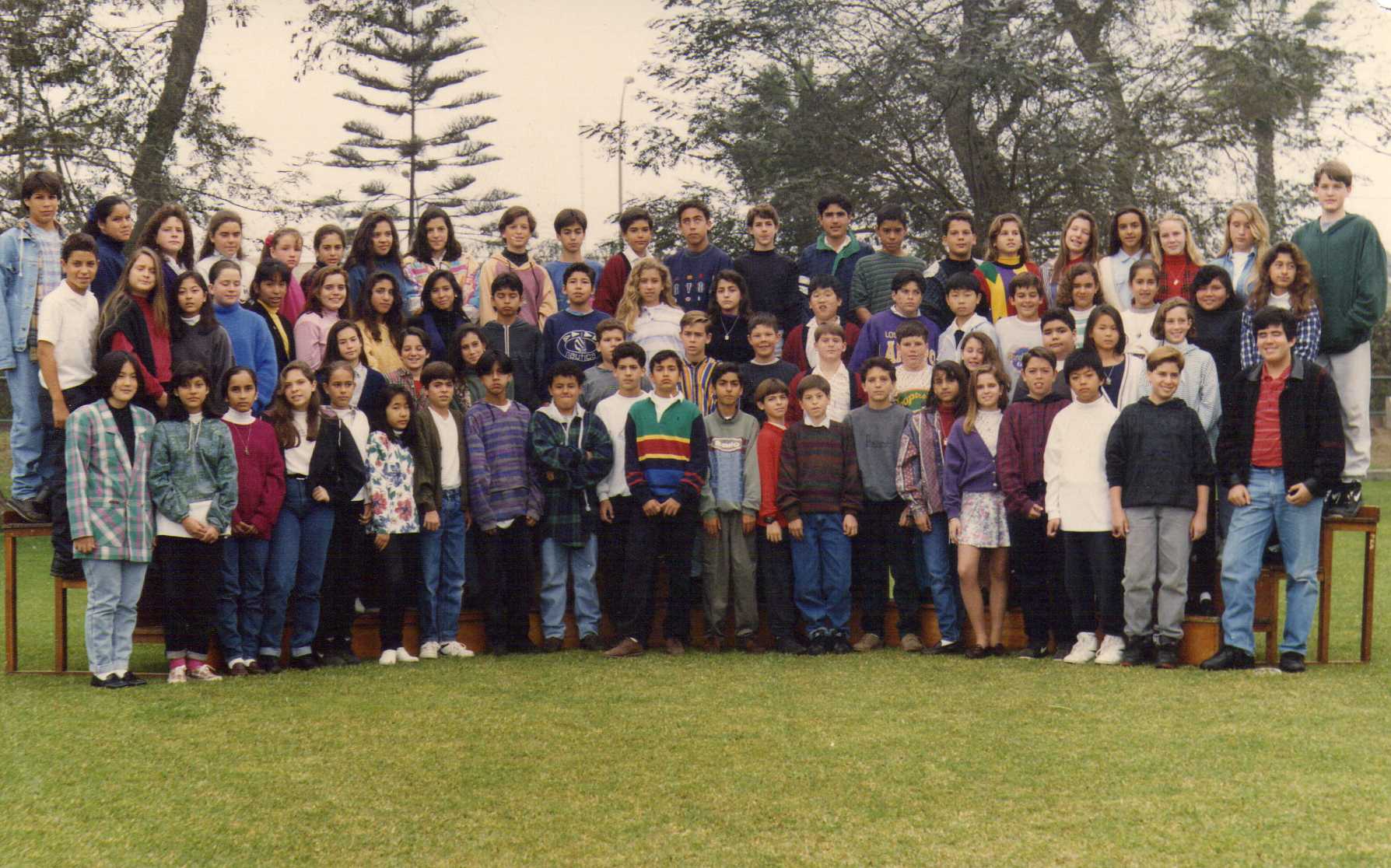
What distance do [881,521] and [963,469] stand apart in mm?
582

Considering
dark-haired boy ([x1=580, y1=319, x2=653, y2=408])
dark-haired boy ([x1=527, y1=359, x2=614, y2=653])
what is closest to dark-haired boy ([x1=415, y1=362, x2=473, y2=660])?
dark-haired boy ([x1=527, y1=359, x2=614, y2=653])

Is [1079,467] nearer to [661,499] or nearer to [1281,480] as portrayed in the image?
[1281,480]

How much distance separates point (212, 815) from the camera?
4230mm

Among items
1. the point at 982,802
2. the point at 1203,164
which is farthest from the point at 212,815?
the point at 1203,164

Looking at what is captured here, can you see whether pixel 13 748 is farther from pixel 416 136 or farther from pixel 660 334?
pixel 416 136

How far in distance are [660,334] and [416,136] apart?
991 inches

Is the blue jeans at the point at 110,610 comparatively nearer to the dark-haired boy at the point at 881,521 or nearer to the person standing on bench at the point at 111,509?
the person standing on bench at the point at 111,509

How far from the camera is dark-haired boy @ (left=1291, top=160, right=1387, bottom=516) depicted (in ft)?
22.5

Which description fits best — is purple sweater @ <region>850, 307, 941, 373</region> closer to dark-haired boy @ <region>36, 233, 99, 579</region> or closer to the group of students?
the group of students

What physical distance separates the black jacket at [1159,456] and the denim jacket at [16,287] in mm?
5480

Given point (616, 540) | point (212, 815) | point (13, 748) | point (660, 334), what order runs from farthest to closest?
point (660, 334), point (616, 540), point (13, 748), point (212, 815)

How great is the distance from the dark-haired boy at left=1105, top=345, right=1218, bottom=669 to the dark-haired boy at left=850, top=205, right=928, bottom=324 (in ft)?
6.62

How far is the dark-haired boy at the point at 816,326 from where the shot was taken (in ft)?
26.5

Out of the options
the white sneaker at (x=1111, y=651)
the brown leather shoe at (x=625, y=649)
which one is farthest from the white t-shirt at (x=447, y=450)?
the white sneaker at (x=1111, y=651)
